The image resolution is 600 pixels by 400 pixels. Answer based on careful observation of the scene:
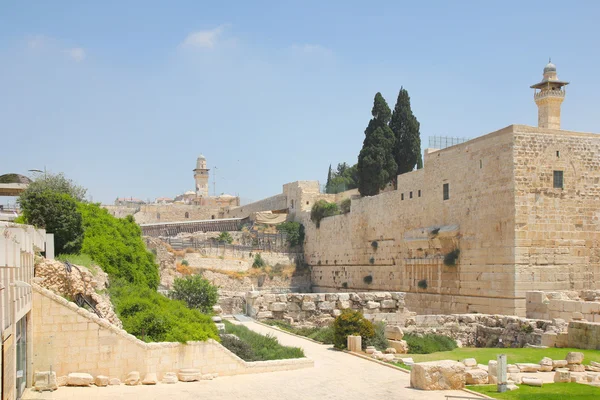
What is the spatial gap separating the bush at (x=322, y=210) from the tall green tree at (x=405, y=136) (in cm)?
447

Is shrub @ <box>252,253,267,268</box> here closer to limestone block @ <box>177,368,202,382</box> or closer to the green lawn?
limestone block @ <box>177,368,202,382</box>

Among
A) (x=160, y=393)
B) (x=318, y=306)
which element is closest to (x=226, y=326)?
(x=318, y=306)

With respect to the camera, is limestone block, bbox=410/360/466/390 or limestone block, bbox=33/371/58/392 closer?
limestone block, bbox=33/371/58/392

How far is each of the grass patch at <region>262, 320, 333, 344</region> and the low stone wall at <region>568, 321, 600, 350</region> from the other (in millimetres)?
5222

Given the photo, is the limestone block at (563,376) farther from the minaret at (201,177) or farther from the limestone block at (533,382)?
the minaret at (201,177)

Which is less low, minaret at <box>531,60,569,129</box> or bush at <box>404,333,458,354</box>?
minaret at <box>531,60,569,129</box>

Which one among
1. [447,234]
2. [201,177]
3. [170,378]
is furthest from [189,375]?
[201,177]

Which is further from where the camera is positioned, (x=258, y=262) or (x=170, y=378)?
(x=258, y=262)

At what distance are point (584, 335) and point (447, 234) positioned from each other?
27.6 feet

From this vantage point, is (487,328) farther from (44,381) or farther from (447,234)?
(44,381)

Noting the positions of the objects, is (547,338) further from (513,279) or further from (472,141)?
(472,141)

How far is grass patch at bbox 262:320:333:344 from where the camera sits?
49.6 ft

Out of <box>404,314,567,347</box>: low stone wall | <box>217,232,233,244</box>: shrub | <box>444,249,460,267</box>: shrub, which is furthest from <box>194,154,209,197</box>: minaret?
<box>404,314,567,347</box>: low stone wall

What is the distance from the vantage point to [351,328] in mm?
14094
